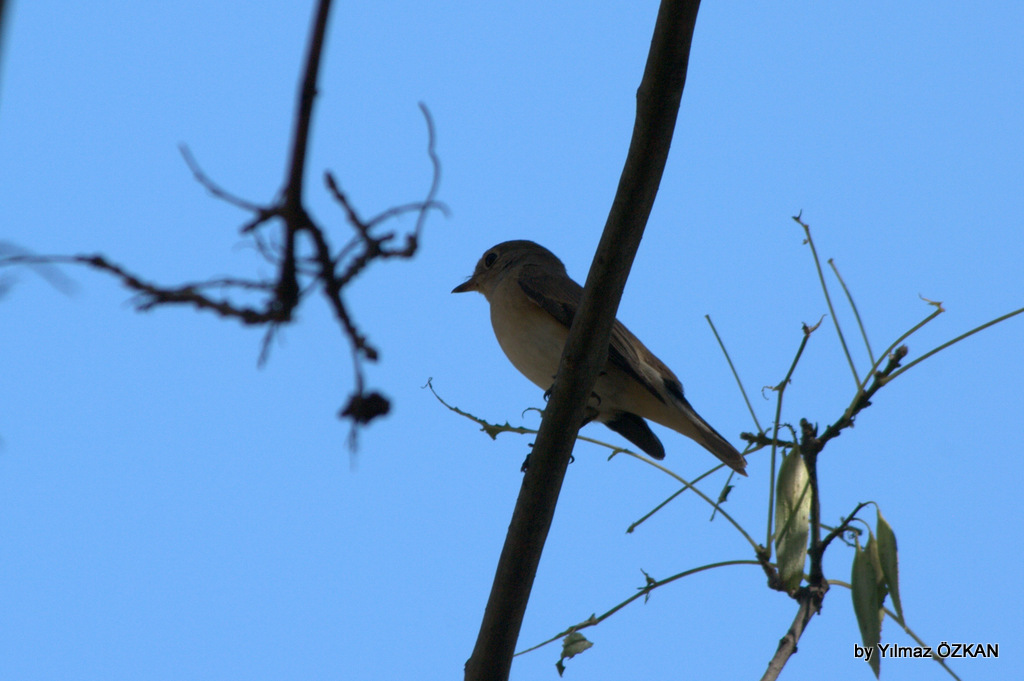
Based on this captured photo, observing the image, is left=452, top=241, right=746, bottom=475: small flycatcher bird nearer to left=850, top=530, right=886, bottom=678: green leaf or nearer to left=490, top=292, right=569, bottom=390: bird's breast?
left=490, top=292, right=569, bottom=390: bird's breast

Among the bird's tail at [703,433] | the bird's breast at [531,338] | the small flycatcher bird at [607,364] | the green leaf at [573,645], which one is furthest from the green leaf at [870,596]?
the bird's breast at [531,338]

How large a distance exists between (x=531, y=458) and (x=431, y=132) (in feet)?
7.79

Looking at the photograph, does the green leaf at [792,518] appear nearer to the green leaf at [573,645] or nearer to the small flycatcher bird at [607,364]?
the green leaf at [573,645]

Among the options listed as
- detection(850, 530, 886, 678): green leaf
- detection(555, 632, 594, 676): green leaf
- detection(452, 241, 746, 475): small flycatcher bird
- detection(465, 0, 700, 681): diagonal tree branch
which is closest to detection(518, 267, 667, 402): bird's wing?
detection(452, 241, 746, 475): small flycatcher bird

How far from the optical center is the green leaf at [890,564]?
275 cm

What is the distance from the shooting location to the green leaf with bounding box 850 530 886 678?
2717mm

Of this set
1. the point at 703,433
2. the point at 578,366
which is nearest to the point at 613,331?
the point at 703,433

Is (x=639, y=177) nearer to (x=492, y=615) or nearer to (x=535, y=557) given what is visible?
(x=535, y=557)

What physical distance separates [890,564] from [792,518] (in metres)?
0.31

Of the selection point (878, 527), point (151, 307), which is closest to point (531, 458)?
point (878, 527)

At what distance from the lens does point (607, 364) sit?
605cm

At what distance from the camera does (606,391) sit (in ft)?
20.4

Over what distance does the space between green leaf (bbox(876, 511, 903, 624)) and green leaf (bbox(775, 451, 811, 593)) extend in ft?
0.76

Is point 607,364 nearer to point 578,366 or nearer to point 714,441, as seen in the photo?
point 714,441
